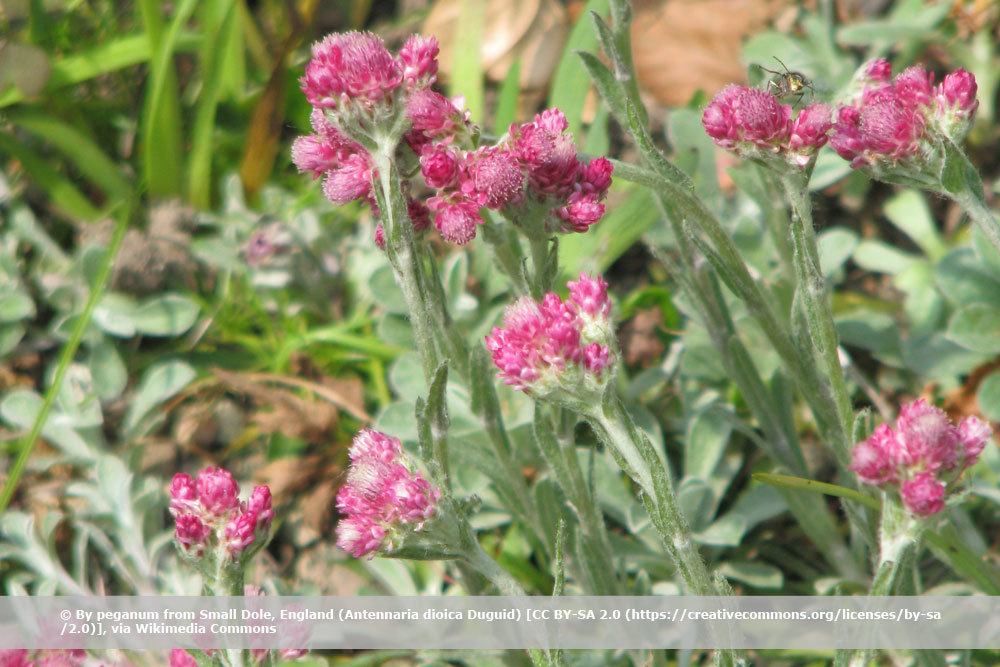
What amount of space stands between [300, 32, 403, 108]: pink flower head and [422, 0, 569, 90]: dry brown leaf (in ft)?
5.60

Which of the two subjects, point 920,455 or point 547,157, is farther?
point 547,157

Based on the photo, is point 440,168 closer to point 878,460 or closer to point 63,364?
point 878,460

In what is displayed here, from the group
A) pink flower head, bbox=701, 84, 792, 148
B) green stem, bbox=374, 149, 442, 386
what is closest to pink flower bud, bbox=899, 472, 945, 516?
pink flower head, bbox=701, 84, 792, 148

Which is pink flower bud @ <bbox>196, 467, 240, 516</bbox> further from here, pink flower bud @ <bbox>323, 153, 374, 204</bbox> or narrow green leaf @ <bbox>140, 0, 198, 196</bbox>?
narrow green leaf @ <bbox>140, 0, 198, 196</bbox>

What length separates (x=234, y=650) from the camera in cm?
148

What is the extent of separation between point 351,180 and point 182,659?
0.78 metres

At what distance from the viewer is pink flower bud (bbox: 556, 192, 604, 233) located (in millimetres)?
1491

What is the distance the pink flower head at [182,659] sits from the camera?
5.37 ft

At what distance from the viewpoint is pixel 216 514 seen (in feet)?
4.98

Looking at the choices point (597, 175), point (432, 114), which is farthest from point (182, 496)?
point (597, 175)

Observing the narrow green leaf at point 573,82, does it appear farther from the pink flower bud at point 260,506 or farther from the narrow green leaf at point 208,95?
the pink flower bud at point 260,506

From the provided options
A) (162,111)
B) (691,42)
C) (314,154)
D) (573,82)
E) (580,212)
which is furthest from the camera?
(691,42)

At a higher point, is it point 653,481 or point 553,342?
point 553,342

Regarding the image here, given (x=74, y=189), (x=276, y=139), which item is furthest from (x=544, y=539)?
(x=74, y=189)
